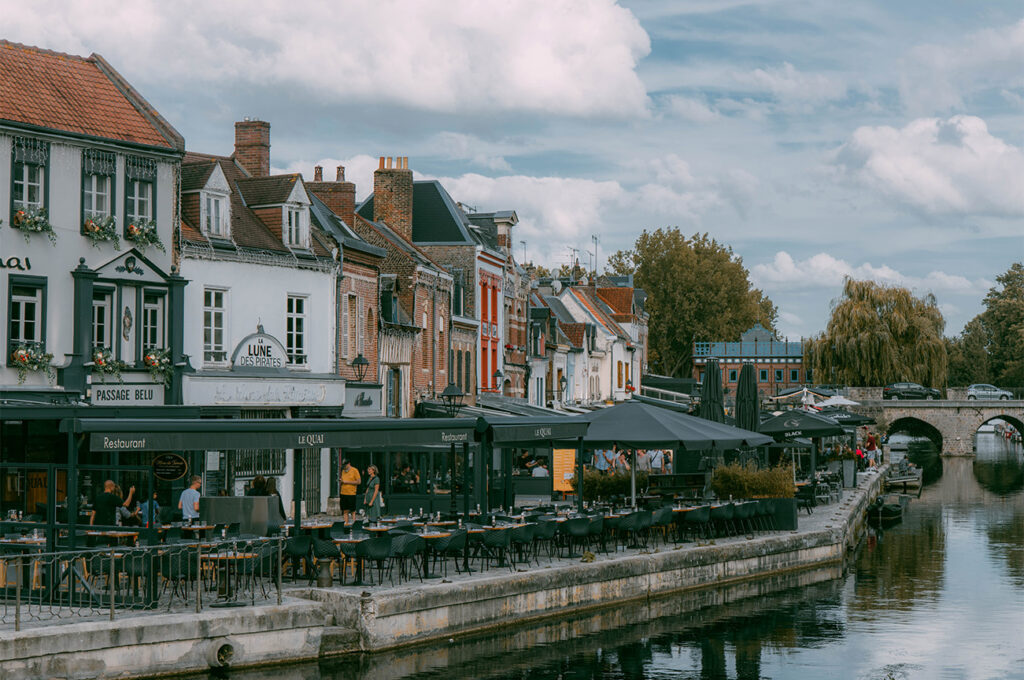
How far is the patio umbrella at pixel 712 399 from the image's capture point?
31078 millimetres

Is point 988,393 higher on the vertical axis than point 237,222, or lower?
lower

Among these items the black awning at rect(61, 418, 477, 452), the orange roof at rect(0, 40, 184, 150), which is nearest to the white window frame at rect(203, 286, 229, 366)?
the orange roof at rect(0, 40, 184, 150)

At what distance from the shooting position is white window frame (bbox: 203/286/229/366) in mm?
27547

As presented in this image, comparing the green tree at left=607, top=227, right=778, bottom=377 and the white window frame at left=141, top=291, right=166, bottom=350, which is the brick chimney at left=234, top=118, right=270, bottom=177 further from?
the green tree at left=607, top=227, right=778, bottom=377

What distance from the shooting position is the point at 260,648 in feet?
47.8

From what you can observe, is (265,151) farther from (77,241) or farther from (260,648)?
(260,648)

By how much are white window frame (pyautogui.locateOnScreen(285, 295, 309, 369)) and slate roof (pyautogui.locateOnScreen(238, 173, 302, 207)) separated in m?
2.52

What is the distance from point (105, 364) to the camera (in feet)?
81.7

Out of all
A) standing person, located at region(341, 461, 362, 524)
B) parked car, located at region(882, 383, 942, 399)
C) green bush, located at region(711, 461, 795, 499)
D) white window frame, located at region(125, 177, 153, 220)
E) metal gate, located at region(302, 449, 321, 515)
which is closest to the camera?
white window frame, located at region(125, 177, 153, 220)

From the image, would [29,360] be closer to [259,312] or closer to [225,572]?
[259,312]

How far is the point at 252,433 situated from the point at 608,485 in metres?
12.4

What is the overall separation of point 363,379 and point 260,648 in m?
18.4

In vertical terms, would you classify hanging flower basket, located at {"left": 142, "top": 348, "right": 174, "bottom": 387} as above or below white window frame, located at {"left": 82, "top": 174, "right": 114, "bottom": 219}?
below

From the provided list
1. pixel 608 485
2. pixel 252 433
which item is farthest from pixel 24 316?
pixel 608 485
